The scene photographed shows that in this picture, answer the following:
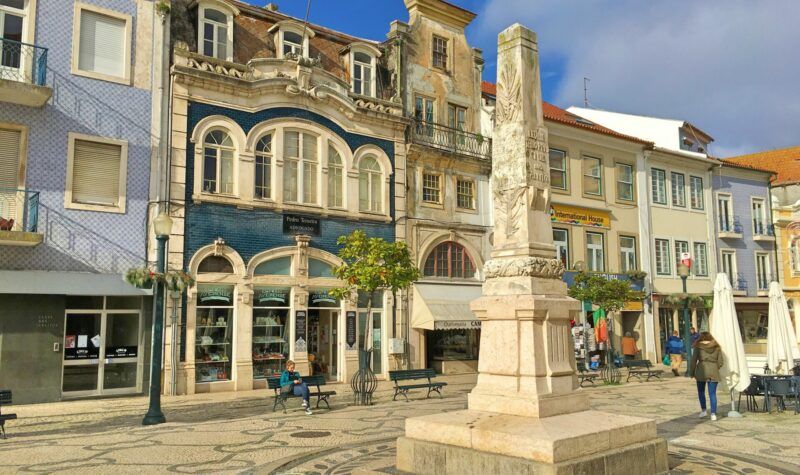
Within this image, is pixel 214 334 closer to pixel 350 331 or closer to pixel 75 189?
pixel 350 331

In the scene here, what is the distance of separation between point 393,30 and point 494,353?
17812 mm

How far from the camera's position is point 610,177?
95.1 ft

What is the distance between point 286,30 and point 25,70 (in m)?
7.61

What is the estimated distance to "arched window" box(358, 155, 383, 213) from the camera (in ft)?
72.6

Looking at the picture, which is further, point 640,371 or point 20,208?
point 640,371

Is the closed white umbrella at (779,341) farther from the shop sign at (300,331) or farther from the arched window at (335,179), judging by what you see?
the arched window at (335,179)

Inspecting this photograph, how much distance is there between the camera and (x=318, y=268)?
20812 mm

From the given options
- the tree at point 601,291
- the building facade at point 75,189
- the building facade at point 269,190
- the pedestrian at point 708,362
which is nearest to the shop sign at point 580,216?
the tree at point 601,291

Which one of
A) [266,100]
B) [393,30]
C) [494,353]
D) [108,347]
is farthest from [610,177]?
[494,353]

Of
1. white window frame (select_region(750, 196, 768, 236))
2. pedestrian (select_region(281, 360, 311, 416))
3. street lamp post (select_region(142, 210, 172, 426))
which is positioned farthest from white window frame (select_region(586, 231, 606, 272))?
street lamp post (select_region(142, 210, 172, 426))

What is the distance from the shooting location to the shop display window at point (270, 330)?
19.5 meters

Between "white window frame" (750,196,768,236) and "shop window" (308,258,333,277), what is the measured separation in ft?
76.6

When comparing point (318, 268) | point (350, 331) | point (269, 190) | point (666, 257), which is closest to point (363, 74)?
point (269, 190)

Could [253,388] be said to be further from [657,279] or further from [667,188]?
[667,188]
